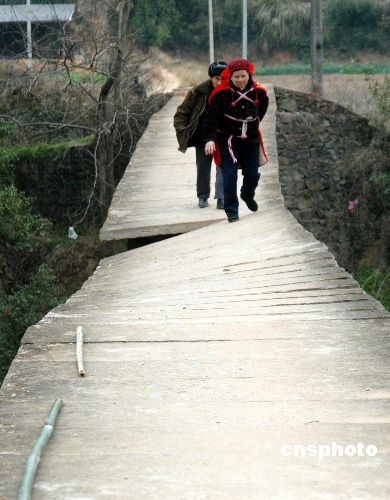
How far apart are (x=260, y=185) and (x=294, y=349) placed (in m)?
5.49

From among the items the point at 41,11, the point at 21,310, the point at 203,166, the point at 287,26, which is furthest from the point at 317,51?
the point at 203,166

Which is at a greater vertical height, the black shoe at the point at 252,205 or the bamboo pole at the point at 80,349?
the bamboo pole at the point at 80,349

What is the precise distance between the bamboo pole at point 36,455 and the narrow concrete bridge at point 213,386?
0.09 feet

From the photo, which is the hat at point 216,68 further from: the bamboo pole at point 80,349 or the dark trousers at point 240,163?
the bamboo pole at point 80,349

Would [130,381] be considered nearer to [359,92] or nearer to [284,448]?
[284,448]

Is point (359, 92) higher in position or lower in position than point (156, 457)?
lower

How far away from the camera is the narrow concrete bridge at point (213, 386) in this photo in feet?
11.3

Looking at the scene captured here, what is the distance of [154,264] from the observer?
299 inches

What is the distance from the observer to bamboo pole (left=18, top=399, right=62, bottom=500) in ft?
10.8

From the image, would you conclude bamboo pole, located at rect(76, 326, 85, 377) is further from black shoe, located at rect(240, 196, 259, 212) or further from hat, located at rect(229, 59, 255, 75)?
black shoe, located at rect(240, 196, 259, 212)

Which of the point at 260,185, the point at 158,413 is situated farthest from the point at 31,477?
the point at 260,185

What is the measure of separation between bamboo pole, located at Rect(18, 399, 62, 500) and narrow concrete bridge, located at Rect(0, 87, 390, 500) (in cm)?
3

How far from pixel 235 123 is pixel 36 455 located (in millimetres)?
4799

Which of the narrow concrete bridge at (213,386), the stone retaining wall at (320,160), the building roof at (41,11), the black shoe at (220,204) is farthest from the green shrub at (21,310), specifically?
the building roof at (41,11)
